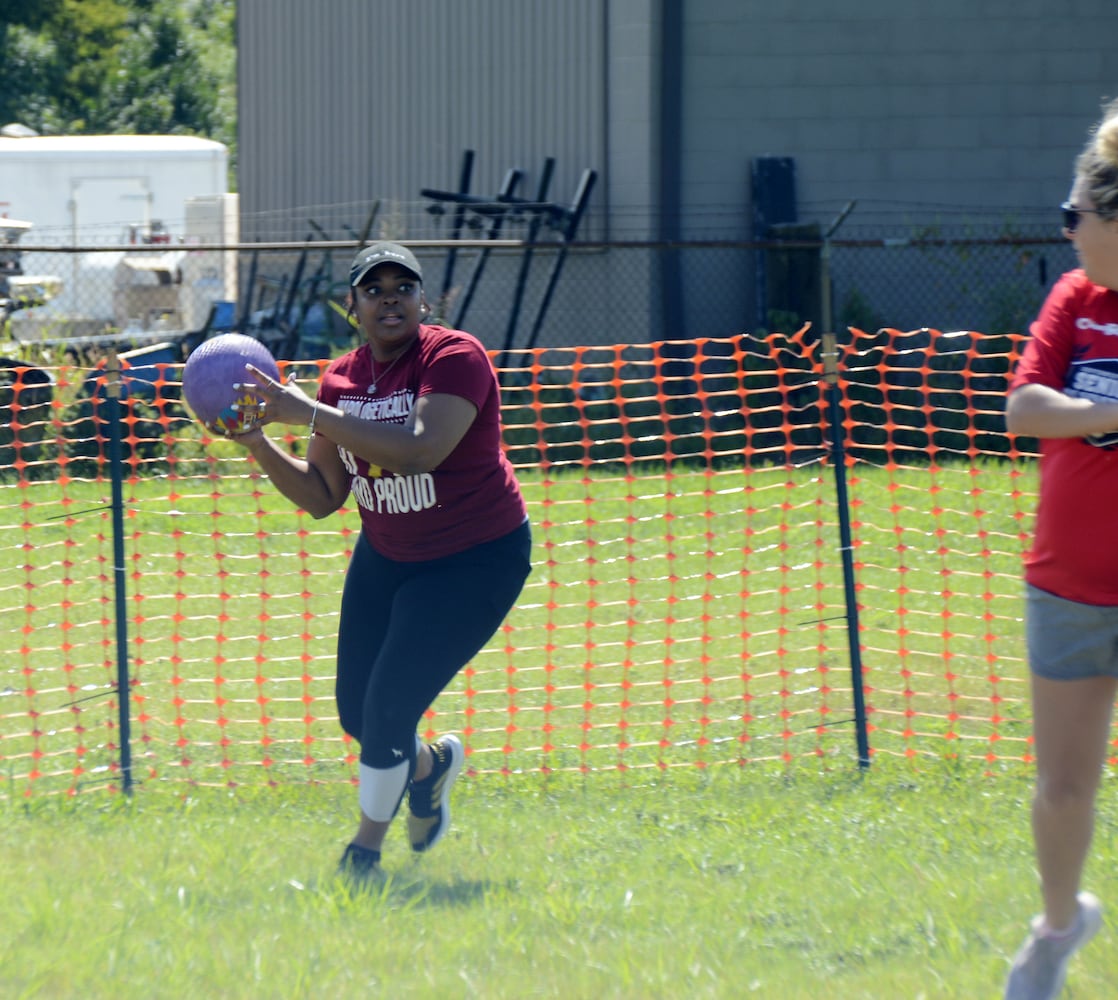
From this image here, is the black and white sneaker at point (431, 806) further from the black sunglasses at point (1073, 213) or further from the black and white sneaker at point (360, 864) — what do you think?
the black sunglasses at point (1073, 213)

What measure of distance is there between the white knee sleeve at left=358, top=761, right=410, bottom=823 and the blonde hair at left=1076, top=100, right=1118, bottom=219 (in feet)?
7.99

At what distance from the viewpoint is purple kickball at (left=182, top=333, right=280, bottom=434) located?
4445 millimetres

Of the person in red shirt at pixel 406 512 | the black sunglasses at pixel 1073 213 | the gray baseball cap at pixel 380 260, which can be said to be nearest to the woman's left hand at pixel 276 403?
the person in red shirt at pixel 406 512

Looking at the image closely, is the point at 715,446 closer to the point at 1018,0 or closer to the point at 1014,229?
the point at 1014,229

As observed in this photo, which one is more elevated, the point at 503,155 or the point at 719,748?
the point at 503,155

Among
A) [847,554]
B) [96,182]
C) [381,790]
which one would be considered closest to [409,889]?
[381,790]

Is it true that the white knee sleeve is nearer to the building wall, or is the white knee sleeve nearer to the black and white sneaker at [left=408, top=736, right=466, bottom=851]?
the black and white sneaker at [left=408, top=736, right=466, bottom=851]

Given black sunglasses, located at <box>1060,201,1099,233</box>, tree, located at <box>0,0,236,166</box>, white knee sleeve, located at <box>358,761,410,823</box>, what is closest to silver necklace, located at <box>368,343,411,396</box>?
white knee sleeve, located at <box>358,761,410,823</box>

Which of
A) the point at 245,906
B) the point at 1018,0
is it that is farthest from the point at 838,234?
the point at 245,906

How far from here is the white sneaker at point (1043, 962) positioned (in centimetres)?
346

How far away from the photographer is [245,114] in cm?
1862

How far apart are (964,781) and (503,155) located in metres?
11.6

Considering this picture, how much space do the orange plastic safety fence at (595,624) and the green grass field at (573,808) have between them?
31 mm

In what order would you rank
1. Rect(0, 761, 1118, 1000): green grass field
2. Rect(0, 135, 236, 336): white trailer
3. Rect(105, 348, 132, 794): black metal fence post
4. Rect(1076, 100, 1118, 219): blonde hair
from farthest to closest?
Rect(0, 135, 236, 336): white trailer
Rect(105, 348, 132, 794): black metal fence post
Rect(0, 761, 1118, 1000): green grass field
Rect(1076, 100, 1118, 219): blonde hair
